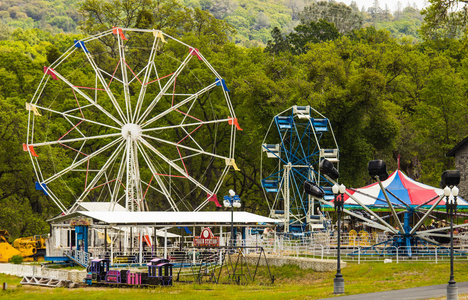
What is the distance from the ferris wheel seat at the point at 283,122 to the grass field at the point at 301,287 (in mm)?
19592

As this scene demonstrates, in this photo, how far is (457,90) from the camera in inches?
2667

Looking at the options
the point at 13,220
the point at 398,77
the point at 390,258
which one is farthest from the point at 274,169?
the point at 390,258

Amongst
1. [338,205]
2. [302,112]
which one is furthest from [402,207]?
[302,112]

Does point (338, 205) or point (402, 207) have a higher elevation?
point (338, 205)

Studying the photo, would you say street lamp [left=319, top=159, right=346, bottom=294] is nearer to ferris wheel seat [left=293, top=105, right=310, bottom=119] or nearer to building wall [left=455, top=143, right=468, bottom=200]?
ferris wheel seat [left=293, top=105, right=310, bottom=119]

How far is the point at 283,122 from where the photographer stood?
55.2 meters

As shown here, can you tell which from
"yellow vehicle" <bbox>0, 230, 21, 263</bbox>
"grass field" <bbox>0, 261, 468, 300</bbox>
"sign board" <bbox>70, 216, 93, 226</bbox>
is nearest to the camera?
"grass field" <bbox>0, 261, 468, 300</bbox>

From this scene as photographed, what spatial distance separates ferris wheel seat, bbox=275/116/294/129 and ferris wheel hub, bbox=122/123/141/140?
478 inches

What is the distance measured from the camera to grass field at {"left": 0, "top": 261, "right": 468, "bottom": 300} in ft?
93.3

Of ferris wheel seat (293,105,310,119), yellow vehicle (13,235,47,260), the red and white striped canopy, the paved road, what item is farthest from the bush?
the paved road

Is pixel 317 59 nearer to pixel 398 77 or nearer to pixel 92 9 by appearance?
pixel 398 77

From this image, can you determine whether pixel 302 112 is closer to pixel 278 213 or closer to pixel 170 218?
pixel 278 213

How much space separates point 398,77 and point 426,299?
48721 millimetres

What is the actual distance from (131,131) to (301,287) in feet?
68.9
